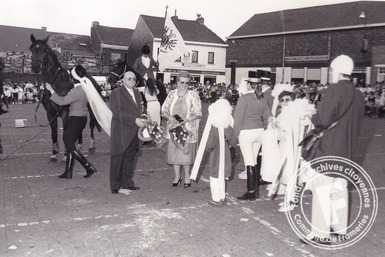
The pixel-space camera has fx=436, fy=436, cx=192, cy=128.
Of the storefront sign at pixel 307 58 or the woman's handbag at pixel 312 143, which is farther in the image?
the storefront sign at pixel 307 58

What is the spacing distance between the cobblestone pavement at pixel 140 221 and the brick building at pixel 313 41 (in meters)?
29.6

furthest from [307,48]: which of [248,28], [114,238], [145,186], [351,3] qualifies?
[114,238]

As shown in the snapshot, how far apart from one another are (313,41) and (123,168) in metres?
36.4

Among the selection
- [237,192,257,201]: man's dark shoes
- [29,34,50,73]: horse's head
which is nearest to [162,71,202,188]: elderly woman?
[237,192,257,201]: man's dark shoes

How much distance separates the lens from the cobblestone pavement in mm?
4801

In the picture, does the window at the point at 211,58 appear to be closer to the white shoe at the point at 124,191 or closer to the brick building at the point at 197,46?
the brick building at the point at 197,46

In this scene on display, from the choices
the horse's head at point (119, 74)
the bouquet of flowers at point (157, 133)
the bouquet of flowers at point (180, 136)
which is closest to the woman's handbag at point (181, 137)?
the bouquet of flowers at point (180, 136)

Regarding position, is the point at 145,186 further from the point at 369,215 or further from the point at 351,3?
the point at 351,3

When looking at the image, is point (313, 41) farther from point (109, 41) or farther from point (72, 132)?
point (72, 132)

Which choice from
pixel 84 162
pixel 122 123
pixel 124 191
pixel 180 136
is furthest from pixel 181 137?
pixel 84 162

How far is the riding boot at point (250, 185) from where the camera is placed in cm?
664

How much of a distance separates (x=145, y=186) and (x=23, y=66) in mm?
39786

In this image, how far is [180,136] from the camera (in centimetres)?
723

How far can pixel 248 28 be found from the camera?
160 feet
